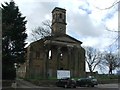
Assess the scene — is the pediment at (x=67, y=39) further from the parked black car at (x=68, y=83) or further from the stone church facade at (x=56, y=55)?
the parked black car at (x=68, y=83)

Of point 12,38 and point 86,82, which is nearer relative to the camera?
point 12,38

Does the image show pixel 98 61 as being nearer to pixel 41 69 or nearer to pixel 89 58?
pixel 89 58

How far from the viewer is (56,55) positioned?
75.0m

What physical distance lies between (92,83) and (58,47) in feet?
89.1

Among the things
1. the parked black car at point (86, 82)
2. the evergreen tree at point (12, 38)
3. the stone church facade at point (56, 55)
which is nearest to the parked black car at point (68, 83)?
the parked black car at point (86, 82)

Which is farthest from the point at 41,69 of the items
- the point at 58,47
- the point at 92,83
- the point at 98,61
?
the point at 98,61

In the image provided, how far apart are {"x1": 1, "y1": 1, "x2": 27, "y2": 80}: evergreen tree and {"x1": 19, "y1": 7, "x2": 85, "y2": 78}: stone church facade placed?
18.9 m

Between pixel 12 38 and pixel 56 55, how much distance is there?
3258cm

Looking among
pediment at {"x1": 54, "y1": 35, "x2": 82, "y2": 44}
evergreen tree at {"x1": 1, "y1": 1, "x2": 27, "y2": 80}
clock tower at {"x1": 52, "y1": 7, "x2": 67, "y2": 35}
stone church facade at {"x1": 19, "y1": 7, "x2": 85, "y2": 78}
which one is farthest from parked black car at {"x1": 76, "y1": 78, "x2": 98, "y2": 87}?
clock tower at {"x1": 52, "y1": 7, "x2": 67, "y2": 35}

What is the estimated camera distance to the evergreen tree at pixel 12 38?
135ft

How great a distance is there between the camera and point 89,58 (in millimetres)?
97438

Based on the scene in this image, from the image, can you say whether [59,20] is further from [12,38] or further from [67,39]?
[12,38]

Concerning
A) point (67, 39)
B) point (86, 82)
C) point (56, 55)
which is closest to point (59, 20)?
point (67, 39)

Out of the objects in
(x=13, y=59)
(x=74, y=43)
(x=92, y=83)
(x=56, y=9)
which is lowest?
(x=92, y=83)
